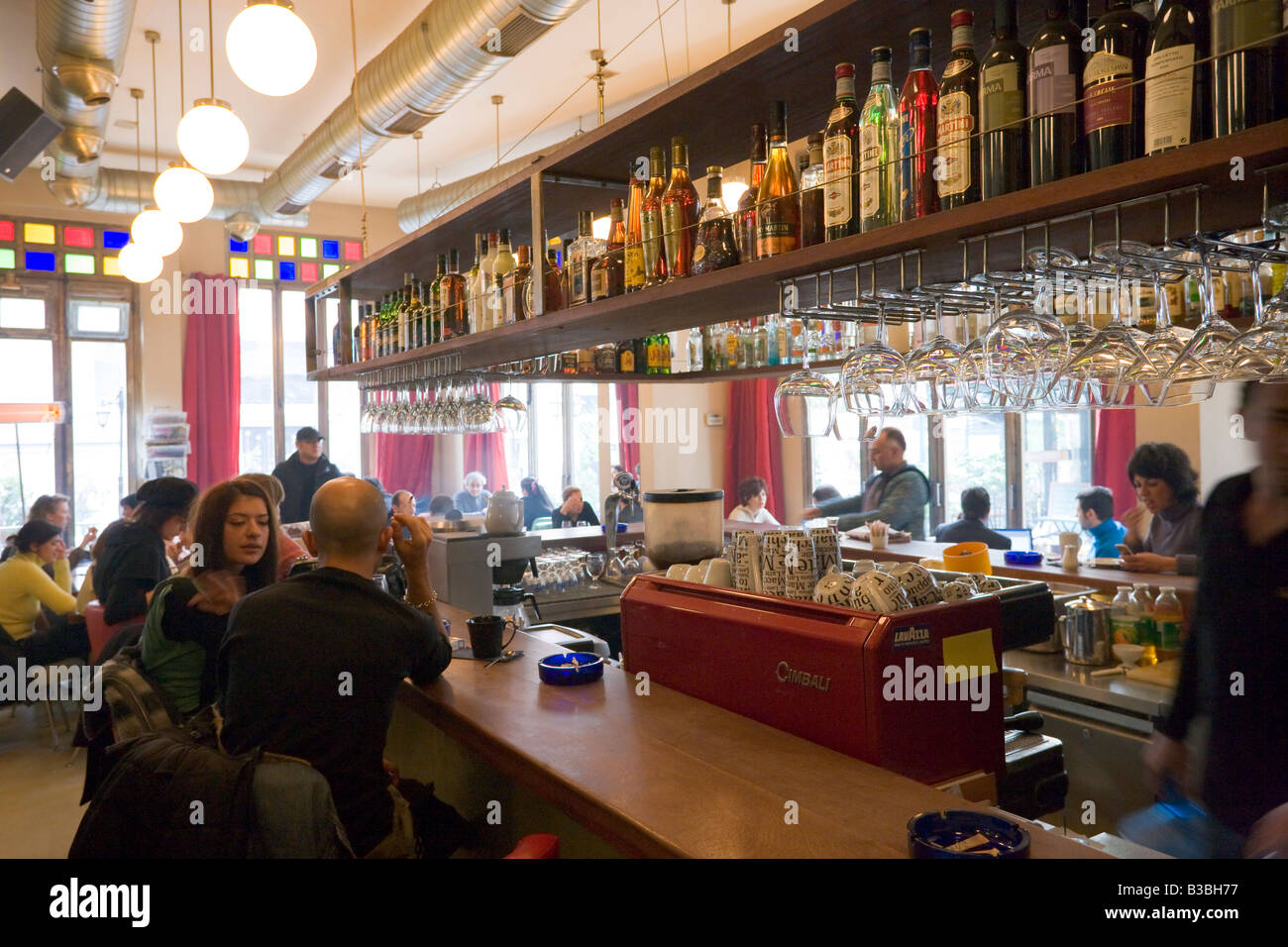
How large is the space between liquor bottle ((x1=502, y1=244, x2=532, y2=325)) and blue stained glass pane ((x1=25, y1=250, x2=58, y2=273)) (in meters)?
6.90

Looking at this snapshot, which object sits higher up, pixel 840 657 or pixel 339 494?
pixel 339 494

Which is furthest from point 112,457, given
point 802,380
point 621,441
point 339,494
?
point 802,380

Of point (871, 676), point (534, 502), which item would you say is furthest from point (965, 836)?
point (534, 502)

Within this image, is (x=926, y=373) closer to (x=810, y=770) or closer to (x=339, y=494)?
(x=810, y=770)

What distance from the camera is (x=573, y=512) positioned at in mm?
7152

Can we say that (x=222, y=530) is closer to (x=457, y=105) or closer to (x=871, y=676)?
(x=871, y=676)

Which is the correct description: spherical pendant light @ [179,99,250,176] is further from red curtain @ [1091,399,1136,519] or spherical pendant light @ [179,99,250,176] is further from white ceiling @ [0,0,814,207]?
red curtain @ [1091,399,1136,519]

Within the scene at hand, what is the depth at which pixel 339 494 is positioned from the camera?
219 cm

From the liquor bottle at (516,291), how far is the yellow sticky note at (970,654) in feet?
5.29

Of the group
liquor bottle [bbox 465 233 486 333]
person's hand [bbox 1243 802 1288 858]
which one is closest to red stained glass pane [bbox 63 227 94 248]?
liquor bottle [bbox 465 233 486 333]

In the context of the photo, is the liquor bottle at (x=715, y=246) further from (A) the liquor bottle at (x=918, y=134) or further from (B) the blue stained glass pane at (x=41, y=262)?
(B) the blue stained glass pane at (x=41, y=262)

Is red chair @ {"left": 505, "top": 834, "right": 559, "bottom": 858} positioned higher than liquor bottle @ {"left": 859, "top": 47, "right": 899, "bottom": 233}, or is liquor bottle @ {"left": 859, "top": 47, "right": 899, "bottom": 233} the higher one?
liquor bottle @ {"left": 859, "top": 47, "right": 899, "bottom": 233}

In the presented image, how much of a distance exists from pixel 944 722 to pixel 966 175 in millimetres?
938

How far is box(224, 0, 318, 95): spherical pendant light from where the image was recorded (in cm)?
262
